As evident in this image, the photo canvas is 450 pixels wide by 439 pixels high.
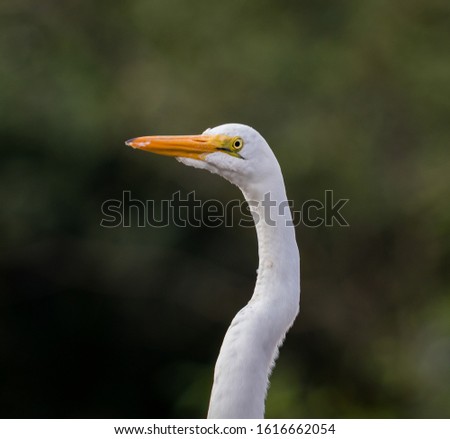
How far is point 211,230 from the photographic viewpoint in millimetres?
4789

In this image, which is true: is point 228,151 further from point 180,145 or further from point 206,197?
point 206,197

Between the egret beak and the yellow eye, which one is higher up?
the egret beak

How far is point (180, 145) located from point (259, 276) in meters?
0.34

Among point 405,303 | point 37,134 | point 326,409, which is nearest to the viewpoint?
point 326,409

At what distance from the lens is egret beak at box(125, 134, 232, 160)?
74.1 inches

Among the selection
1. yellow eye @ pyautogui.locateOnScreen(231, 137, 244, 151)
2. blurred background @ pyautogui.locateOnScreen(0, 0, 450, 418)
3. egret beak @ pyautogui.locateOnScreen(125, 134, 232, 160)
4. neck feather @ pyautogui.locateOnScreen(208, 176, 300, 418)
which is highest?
blurred background @ pyautogui.locateOnScreen(0, 0, 450, 418)

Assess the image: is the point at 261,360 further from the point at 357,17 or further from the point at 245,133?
the point at 357,17

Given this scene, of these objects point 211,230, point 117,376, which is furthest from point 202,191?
point 117,376

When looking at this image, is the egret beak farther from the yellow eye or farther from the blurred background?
the blurred background

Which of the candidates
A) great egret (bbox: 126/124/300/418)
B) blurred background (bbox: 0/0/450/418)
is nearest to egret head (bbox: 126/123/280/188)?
great egret (bbox: 126/124/300/418)

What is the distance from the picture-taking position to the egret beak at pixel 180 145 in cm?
188

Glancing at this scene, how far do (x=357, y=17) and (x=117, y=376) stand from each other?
106 inches

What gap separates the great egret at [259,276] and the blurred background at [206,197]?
2.32 meters

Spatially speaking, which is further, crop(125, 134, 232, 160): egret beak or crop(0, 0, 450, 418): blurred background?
crop(0, 0, 450, 418): blurred background
